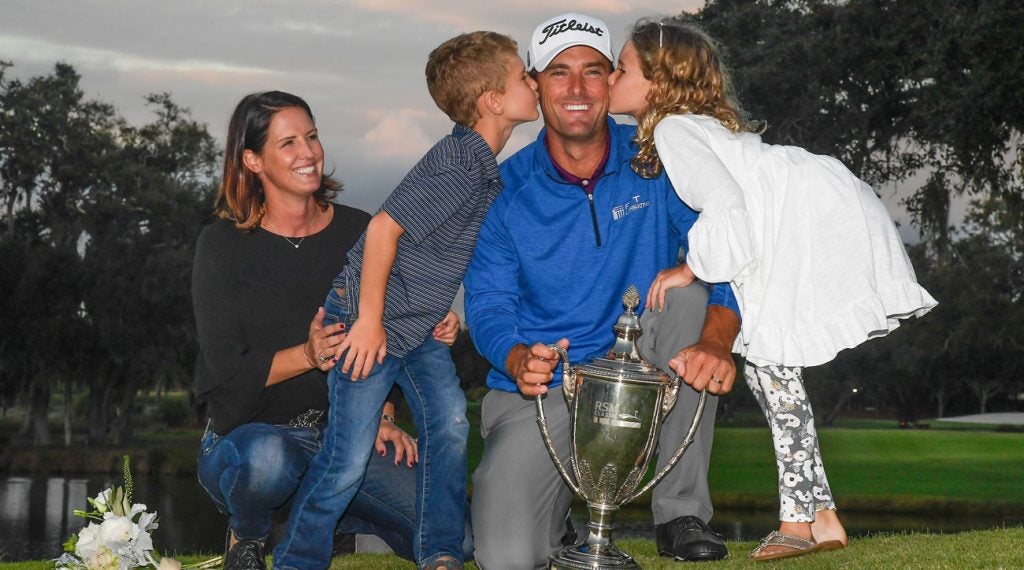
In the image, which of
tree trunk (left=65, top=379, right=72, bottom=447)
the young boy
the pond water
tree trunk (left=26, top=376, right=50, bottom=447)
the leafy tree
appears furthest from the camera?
tree trunk (left=26, top=376, right=50, bottom=447)

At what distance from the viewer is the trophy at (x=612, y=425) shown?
323 centimetres

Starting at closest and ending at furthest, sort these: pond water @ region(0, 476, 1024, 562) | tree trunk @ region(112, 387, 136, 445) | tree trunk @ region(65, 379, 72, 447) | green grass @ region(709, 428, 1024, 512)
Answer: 1. pond water @ region(0, 476, 1024, 562)
2. green grass @ region(709, 428, 1024, 512)
3. tree trunk @ region(65, 379, 72, 447)
4. tree trunk @ region(112, 387, 136, 445)

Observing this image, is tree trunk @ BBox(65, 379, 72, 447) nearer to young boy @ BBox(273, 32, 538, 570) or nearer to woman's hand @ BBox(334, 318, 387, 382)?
young boy @ BBox(273, 32, 538, 570)

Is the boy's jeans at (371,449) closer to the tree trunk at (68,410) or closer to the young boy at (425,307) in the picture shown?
the young boy at (425,307)

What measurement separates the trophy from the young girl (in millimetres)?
480

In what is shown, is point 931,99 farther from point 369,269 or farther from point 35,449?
point 35,449

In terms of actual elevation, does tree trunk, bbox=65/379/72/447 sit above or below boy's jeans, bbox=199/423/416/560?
below

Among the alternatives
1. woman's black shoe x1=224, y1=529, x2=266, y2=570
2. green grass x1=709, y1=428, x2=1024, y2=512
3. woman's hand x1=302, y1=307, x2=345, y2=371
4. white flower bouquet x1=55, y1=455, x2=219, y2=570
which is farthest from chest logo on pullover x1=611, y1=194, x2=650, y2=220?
green grass x1=709, y1=428, x2=1024, y2=512

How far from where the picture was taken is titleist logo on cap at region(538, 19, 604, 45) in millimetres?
3926

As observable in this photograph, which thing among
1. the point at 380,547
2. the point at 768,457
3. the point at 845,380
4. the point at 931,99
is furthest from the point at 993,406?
the point at 380,547

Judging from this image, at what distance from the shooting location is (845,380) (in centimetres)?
4841

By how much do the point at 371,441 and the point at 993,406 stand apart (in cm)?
5903

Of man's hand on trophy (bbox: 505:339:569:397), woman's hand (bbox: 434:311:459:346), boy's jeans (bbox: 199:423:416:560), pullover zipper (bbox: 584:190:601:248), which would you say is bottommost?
boy's jeans (bbox: 199:423:416:560)

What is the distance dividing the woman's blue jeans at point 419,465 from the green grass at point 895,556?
0.74 meters
